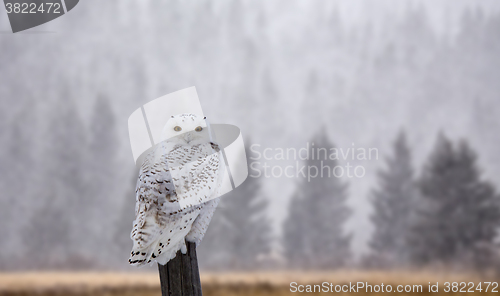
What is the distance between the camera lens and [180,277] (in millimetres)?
1477

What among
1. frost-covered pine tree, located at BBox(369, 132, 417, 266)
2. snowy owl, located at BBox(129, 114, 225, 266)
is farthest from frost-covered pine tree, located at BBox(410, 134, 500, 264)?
snowy owl, located at BBox(129, 114, 225, 266)

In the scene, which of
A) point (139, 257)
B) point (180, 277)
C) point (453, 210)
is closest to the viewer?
point (139, 257)

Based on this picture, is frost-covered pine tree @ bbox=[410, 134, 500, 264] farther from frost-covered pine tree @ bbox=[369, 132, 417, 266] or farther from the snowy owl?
the snowy owl

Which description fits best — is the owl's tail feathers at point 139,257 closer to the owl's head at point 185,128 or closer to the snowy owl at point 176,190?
the snowy owl at point 176,190

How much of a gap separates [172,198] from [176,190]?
3 centimetres

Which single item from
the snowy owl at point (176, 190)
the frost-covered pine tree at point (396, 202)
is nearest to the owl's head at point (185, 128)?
the snowy owl at point (176, 190)

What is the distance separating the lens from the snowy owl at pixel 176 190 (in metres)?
1.33

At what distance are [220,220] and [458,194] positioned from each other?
281 centimetres

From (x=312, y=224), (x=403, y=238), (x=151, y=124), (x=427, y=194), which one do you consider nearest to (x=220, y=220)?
(x=312, y=224)

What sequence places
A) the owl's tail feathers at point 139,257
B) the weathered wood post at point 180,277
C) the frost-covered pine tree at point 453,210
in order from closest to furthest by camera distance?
the owl's tail feathers at point 139,257, the weathered wood post at point 180,277, the frost-covered pine tree at point 453,210

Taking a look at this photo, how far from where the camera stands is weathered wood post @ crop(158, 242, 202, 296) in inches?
57.9

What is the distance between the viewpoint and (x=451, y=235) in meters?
4.45

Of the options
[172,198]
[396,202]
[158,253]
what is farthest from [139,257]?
[396,202]

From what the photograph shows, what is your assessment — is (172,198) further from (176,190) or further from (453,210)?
(453,210)
